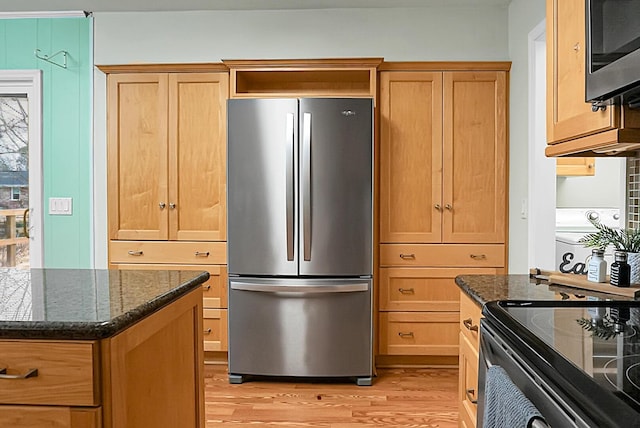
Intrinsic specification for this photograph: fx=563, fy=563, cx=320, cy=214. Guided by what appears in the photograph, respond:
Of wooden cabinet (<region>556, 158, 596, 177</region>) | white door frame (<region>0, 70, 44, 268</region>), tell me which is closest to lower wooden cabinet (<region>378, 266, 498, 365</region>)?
wooden cabinet (<region>556, 158, 596, 177</region>)

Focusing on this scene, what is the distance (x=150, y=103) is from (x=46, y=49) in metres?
0.94

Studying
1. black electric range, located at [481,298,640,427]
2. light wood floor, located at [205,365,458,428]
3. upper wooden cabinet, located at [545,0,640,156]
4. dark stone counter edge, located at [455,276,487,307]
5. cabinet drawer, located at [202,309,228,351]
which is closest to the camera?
black electric range, located at [481,298,640,427]

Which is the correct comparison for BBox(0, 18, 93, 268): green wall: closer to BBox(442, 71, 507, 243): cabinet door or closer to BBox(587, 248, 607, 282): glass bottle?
BBox(442, 71, 507, 243): cabinet door

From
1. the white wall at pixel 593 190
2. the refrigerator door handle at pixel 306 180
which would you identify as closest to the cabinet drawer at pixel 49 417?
the refrigerator door handle at pixel 306 180

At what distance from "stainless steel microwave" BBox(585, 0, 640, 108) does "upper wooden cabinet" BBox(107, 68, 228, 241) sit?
2688 millimetres

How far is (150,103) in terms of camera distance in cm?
378

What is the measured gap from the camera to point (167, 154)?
3.78m

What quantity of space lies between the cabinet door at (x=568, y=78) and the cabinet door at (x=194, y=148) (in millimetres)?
2327

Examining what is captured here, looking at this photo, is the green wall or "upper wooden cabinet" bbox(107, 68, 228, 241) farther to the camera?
the green wall

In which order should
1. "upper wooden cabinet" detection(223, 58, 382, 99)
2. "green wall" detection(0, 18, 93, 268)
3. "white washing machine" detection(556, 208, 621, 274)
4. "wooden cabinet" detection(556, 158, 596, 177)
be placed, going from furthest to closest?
"wooden cabinet" detection(556, 158, 596, 177) < "white washing machine" detection(556, 208, 621, 274) < "green wall" detection(0, 18, 93, 268) < "upper wooden cabinet" detection(223, 58, 382, 99)

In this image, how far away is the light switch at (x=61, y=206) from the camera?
13.3 feet

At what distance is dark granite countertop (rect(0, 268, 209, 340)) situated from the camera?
4.50 ft

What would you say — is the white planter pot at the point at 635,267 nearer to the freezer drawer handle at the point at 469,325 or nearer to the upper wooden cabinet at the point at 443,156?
the freezer drawer handle at the point at 469,325

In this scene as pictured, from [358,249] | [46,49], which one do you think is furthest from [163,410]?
[46,49]
